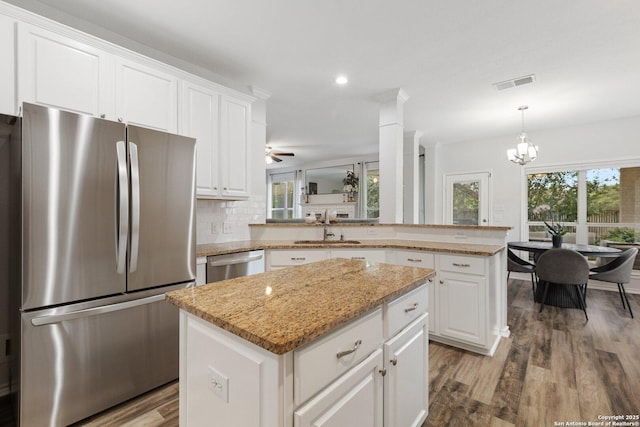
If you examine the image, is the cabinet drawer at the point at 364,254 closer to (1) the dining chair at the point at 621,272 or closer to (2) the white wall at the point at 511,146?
(1) the dining chair at the point at 621,272

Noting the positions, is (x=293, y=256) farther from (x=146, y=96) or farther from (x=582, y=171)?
(x=582, y=171)

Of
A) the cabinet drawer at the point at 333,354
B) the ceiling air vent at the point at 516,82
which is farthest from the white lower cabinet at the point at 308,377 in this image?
the ceiling air vent at the point at 516,82

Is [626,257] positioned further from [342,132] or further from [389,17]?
[342,132]

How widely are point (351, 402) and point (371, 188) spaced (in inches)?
264

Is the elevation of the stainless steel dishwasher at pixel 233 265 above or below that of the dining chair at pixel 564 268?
above

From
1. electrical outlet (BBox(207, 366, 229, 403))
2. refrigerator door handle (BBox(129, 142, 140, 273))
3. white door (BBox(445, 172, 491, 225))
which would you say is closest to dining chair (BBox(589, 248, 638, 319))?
white door (BBox(445, 172, 491, 225))

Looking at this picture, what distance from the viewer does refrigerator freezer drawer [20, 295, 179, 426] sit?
4.87 ft

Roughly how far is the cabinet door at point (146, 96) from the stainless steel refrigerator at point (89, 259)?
1.47 feet

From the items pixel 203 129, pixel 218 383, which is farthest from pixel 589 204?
pixel 218 383

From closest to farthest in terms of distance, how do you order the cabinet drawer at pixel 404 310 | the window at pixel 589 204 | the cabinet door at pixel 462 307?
1. the cabinet drawer at pixel 404 310
2. the cabinet door at pixel 462 307
3. the window at pixel 589 204

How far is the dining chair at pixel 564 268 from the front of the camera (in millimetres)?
3242

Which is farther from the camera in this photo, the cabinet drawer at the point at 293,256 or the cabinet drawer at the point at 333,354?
the cabinet drawer at the point at 293,256

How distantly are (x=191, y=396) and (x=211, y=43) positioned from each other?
2.63 meters

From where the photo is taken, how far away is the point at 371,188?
7.47 m
